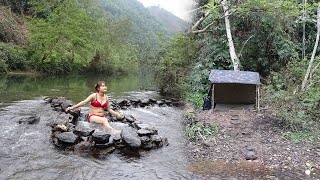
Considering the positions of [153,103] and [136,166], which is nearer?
[136,166]

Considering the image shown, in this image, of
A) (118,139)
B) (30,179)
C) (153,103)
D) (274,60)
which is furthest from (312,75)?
(30,179)

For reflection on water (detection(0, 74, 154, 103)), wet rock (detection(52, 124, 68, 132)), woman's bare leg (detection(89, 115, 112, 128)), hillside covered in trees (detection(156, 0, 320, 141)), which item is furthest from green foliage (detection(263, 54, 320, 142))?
reflection on water (detection(0, 74, 154, 103))

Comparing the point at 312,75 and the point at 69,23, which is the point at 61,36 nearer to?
the point at 69,23

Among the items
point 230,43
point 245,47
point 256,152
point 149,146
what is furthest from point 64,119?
point 245,47

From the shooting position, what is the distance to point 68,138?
7.50 metres

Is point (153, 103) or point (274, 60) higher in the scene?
point (274, 60)

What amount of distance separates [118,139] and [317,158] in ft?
14.2

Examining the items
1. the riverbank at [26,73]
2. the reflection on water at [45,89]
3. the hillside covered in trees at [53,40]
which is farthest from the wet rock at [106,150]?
the riverbank at [26,73]

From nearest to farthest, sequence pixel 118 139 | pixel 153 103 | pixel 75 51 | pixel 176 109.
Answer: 1. pixel 118 139
2. pixel 176 109
3. pixel 153 103
4. pixel 75 51

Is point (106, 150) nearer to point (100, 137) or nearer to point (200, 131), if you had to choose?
point (100, 137)

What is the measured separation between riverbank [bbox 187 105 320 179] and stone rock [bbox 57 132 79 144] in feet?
8.65

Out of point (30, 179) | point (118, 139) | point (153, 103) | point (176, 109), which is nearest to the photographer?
point (30, 179)

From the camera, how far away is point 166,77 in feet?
59.9

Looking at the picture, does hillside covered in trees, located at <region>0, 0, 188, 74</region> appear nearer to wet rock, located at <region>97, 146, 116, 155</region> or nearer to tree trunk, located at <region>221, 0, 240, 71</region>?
tree trunk, located at <region>221, 0, 240, 71</region>
